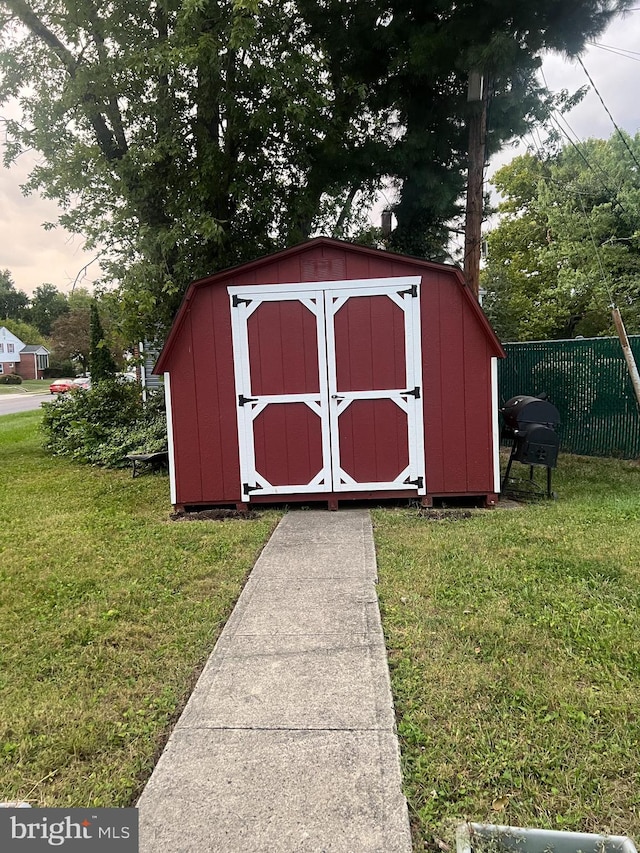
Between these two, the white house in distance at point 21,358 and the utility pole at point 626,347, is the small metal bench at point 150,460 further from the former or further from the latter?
the white house in distance at point 21,358

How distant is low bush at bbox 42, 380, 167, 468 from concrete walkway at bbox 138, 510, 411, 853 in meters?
6.46

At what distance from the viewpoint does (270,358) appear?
18.5ft

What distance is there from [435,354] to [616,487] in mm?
Answer: 2816

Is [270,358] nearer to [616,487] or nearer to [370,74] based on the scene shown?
[616,487]

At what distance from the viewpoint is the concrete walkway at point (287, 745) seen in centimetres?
162

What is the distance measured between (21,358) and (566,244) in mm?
53059

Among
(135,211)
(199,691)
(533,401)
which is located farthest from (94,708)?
(135,211)

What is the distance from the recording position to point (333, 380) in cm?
562

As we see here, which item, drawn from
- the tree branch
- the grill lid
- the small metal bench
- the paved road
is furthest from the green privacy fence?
the paved road

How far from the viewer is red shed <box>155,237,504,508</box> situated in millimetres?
5516

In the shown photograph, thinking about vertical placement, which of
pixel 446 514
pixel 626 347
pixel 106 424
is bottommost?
pixel 446 514

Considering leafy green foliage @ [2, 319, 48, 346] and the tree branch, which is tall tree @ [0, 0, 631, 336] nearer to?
the tree branch

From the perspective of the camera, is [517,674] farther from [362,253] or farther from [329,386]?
[362,253]

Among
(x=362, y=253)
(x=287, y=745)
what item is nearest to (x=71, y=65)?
(x=362, y=253)
